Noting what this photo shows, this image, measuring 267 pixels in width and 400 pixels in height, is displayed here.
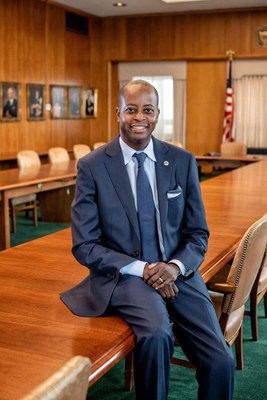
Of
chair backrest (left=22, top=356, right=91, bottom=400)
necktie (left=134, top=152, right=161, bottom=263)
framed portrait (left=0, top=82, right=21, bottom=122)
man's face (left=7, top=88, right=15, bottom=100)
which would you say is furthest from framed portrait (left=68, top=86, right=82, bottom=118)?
chair backrest (left=22, top=356, right=91, bottom=400)

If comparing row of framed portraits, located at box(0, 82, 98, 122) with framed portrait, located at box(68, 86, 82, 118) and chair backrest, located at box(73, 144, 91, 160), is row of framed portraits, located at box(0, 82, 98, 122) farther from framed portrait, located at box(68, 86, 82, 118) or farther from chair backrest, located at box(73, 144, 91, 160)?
chair backrest, located at box(73, 144, 91, 160)

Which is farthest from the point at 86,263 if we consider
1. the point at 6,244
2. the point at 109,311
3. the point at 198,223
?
the point at 6,244

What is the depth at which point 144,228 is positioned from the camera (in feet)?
7.28

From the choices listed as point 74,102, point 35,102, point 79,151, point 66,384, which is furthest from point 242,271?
point 74,102

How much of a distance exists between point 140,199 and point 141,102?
37cm

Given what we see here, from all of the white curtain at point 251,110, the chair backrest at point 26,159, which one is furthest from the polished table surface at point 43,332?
the white curtain at point 251,110

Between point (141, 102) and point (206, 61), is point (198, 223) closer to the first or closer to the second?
point (141, 102)

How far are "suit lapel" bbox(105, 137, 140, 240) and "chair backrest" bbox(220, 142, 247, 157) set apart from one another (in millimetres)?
8086

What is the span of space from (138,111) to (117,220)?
0.42m

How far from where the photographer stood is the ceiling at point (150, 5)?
10859mm

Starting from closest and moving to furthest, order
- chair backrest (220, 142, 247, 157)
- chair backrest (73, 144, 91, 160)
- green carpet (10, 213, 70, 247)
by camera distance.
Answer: green carpet (10, 213, 70, 247)
chair backrest (73, 144, 91, 160)
chair backrest (220, 142, 247, 157)

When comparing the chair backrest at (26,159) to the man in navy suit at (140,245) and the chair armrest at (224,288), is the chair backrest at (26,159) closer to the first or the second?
the chair armrest at (224,288)

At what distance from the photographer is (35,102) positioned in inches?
416

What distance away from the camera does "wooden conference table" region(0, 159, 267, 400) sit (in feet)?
5.38
